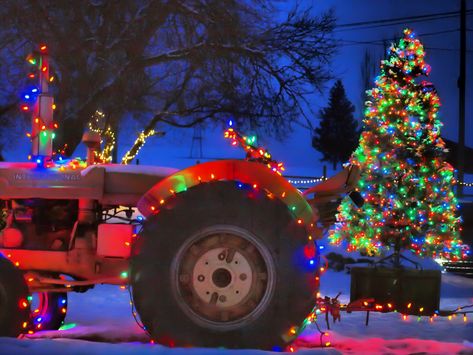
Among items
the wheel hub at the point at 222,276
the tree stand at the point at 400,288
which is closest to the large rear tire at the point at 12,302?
the wheel hub at the point at 222,276

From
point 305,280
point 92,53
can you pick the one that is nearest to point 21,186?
point 305,280

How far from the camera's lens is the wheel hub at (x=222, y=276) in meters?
3.65

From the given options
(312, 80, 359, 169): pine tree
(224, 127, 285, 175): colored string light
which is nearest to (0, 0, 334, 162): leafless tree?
(224, 127, 285, 175): colored string light

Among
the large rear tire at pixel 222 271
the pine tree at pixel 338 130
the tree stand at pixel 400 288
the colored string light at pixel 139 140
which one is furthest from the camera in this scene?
the pine tree at pixel 338 130

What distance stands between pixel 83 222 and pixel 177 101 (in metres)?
10.6

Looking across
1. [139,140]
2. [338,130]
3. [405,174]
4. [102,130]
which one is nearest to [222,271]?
[405,174]

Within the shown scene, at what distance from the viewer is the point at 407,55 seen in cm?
1080

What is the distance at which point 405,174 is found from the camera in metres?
10.4

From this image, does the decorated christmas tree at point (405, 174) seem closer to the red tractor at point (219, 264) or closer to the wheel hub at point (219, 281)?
the red tractor at point (219, 264)

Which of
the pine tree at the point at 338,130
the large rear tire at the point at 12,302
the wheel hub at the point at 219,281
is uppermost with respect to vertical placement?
the pine tree at the point at 338,130

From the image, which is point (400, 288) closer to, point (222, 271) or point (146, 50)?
point (222, 271)

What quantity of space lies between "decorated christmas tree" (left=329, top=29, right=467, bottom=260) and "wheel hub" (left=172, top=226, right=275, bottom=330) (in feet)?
23.3

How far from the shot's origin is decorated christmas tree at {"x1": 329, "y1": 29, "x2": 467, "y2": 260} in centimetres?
1034

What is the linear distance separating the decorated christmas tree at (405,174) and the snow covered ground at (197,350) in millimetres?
2665
